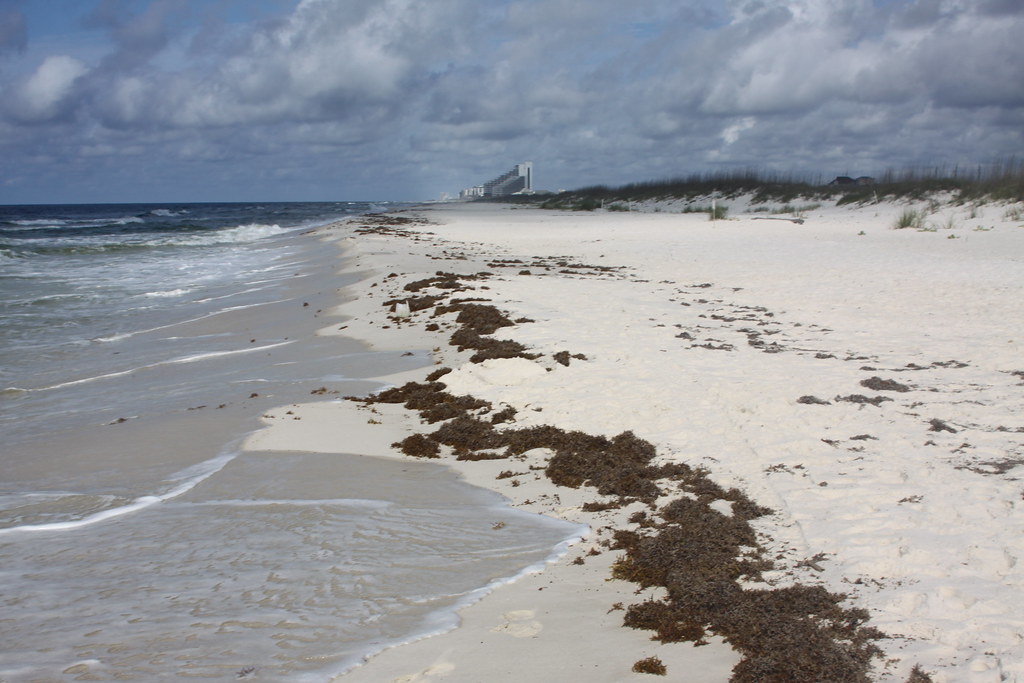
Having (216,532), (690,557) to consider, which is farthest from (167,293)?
(690,557)

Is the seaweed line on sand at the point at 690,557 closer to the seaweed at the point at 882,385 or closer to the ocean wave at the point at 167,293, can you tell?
the seaweed at the point at 882,385

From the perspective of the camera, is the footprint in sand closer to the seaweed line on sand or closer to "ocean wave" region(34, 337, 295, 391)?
the seaweed line on sand

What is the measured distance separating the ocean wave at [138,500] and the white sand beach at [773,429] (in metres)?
0.48

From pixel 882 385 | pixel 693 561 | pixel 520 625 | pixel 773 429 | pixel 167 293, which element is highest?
pixel 167 293

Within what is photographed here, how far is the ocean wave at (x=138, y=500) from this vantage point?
4679 mm

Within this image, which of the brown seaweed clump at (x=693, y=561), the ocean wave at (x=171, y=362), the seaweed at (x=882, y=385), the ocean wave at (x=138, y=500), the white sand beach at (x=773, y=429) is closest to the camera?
the brown seaweed clump at (x=693, y=561)

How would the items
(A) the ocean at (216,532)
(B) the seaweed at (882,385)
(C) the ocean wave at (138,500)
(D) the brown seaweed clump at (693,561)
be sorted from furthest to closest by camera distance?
1. (B) the seaweed at (882,385)
2. (C) the ocean wave at (138,500)
3. (A) the ocean at (216,532)
4. (D) the brown seaweed clump at (693,561)

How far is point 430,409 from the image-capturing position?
692cm

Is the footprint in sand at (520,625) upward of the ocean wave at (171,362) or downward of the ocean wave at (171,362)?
downward

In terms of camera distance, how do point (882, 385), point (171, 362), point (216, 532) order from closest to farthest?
point (216, 532) < point (882, 385) < point (171, 362)

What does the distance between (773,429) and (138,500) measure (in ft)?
15.0

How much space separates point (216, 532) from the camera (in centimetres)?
445

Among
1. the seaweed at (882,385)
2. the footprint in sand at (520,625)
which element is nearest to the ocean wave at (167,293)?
the seaweed at (882,385)

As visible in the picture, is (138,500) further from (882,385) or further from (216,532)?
(882,385)
